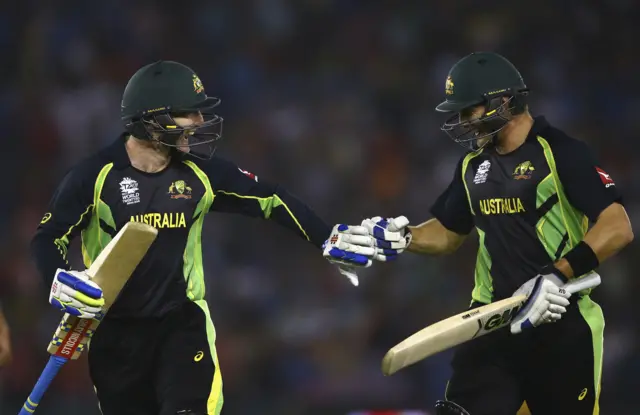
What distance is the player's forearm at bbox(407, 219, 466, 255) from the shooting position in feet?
16.1

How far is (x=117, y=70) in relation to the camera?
314 inches

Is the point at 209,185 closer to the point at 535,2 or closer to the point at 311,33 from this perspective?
the point at 311,33

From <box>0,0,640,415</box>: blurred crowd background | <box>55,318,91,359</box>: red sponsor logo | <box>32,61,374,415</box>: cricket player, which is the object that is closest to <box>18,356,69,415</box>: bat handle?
<box>55,318,91,359</box>: red sponsor logo

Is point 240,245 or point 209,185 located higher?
point 209,185

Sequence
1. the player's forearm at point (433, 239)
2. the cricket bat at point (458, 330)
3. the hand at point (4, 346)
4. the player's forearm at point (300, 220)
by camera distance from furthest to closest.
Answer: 1. the player's forearm at point (433, 239)
2. the player's forearm at point (300, 220)
3. the cricket bat at point (458, 330)
4. the hand at point (4, 346)

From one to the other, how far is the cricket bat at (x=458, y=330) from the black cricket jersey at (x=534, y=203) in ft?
0.65

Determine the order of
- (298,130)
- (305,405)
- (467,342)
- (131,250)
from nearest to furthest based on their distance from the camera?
(131,250) → (467,342) → (305,405) → (298,130)

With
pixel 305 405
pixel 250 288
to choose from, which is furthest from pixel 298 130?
pixel 305 405

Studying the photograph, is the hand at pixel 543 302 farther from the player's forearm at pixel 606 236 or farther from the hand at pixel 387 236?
the hand at pixel 387 236

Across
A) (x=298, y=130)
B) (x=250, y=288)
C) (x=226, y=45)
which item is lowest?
(x=250, y=288)

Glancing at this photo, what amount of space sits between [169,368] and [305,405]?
2872 mm

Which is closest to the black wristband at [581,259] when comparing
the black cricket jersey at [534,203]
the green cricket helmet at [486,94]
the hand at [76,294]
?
the black cricket jersey at [534,203]

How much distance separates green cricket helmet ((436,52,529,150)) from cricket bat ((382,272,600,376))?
69 centimetres

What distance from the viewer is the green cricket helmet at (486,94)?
450cm
